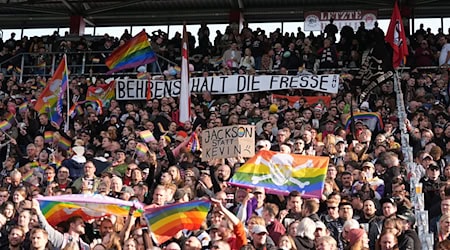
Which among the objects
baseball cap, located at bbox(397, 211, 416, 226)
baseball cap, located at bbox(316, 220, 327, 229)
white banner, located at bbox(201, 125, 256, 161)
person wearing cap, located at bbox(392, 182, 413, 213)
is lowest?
baseball cap, located at bbox(316, 220, 327, 229)

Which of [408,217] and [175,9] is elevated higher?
[175,9]

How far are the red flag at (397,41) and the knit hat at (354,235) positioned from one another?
899 cm

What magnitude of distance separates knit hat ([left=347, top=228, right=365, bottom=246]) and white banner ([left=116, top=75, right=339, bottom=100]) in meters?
9.28

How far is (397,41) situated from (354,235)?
30.9 feet

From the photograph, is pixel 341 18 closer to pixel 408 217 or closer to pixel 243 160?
pixel 243 160

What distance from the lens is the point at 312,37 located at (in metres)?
20.1

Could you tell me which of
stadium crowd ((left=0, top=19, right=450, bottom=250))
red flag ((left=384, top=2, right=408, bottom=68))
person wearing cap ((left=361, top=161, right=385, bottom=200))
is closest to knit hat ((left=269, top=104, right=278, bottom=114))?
stadium crowd ((left=0, top=19, right=450, bottom=250))

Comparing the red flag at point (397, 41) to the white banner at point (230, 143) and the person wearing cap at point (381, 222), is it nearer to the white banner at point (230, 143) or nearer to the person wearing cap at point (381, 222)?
the white banner at point (230, 143)

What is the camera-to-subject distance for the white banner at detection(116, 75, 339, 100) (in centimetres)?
1734

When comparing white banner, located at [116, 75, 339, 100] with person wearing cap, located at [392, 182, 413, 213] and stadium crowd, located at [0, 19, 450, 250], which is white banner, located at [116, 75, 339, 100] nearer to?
stadium crowd, located at [0, 19, 450, 250]

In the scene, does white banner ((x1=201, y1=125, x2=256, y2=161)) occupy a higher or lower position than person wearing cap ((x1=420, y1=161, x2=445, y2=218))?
higher

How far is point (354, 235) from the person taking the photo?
7977mm

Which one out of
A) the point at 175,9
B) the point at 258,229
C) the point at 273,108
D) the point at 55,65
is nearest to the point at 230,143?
the point at 258,229

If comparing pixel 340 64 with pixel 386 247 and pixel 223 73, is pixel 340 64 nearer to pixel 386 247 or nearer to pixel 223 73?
pixel 223 73
